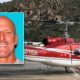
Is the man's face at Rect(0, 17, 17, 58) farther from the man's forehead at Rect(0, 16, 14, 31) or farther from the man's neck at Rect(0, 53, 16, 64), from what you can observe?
the man's neck at Rect(0, 53, 16, 64)

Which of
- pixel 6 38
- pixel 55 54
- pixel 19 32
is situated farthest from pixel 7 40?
pixel 55 54

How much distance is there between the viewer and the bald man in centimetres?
1930

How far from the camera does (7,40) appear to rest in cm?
1934

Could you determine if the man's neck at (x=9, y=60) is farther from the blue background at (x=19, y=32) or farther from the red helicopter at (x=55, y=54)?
the red helicopter at (x=55, y=54)

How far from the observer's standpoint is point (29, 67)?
84.5 ft

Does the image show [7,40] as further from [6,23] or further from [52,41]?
[52,41]

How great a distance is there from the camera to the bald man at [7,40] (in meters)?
19.3

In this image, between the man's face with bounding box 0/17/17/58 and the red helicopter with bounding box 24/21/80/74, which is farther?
the red helicopter with bounding box 24/21/80/74

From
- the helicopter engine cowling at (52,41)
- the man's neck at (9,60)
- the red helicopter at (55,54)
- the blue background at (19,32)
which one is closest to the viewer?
the blue background at (19,32)

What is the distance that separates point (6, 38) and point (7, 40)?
0.11 m

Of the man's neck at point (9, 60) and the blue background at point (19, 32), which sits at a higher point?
the blue background at point (19, 32)

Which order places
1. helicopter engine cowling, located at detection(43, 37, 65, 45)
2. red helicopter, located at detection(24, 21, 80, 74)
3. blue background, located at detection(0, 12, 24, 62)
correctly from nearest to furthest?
blue background, located at detection(0, 12, 24, 62) → red helicopter, located at detection(24, 21, 80, 74) → helicopter engine cowling, located at detection(43, 37, 65, 45)

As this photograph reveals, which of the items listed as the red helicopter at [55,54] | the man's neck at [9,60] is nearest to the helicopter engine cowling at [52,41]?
the red helicopter at [55,54]

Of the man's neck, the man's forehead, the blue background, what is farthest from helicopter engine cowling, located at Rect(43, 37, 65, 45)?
the man's forehead
